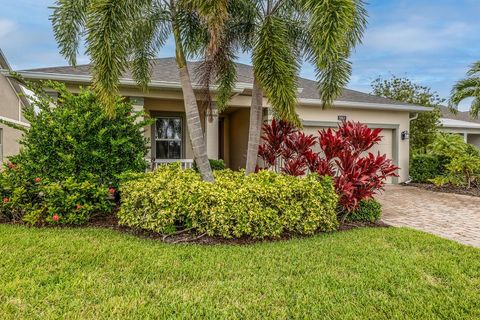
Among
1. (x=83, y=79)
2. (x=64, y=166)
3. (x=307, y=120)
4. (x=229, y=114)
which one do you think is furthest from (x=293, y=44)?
(x=229, y=114)

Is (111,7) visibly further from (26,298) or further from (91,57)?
(26,298)

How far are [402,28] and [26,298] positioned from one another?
1544 centimetres

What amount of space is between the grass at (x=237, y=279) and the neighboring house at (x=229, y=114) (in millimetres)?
5098

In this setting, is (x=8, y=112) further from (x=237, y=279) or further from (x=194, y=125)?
(x=237, y=279)

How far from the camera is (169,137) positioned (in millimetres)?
11234

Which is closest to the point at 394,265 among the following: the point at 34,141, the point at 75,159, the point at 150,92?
the point at 75,159

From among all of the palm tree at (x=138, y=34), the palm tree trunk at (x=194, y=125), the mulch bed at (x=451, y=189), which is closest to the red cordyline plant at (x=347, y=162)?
the palm tree trunk at (x=194, y=125)

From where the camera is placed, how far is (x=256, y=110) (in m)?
6.50

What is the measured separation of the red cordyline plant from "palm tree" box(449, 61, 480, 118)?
9268mm

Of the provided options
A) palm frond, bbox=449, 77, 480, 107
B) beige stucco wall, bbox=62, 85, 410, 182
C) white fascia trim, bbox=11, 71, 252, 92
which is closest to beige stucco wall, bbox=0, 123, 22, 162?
white fascia trim, bbox=11, 71, 252, 92

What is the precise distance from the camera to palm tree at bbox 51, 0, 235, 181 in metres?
4.70

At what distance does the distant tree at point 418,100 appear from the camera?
51.3 ft

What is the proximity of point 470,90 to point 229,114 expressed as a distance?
34.2 feet

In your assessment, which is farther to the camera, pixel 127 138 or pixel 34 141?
pixel 127 138
